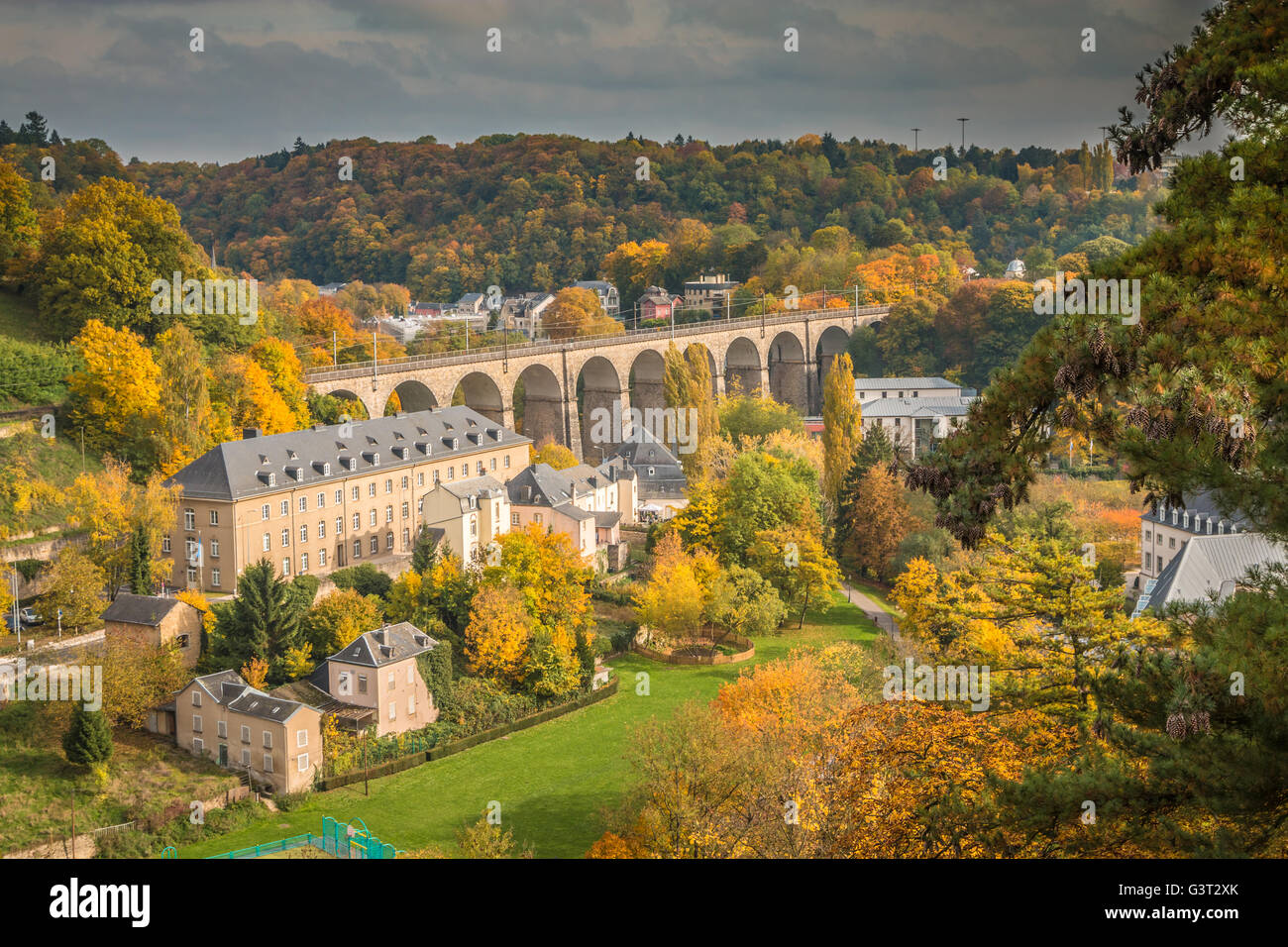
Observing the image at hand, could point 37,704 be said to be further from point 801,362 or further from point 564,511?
point 801,362

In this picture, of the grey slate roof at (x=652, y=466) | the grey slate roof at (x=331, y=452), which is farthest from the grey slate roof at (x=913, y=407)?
the grey slate roof at (x=331, y=452)

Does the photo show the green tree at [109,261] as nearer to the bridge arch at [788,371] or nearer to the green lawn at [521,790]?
the green lawn at [521,790]

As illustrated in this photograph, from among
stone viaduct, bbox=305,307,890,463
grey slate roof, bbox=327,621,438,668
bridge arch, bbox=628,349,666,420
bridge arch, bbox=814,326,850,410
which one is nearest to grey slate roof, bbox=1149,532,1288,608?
grey slate roof, bbox=327,621,438,668

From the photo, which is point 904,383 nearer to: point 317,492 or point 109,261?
point 317,492

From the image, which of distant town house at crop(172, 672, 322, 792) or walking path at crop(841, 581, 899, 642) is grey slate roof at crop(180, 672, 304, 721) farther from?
walking path at crop(841, 581, 899, 642)

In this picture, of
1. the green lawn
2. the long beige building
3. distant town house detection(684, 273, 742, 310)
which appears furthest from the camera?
distant town house detection(684, 273, 742, 310)
